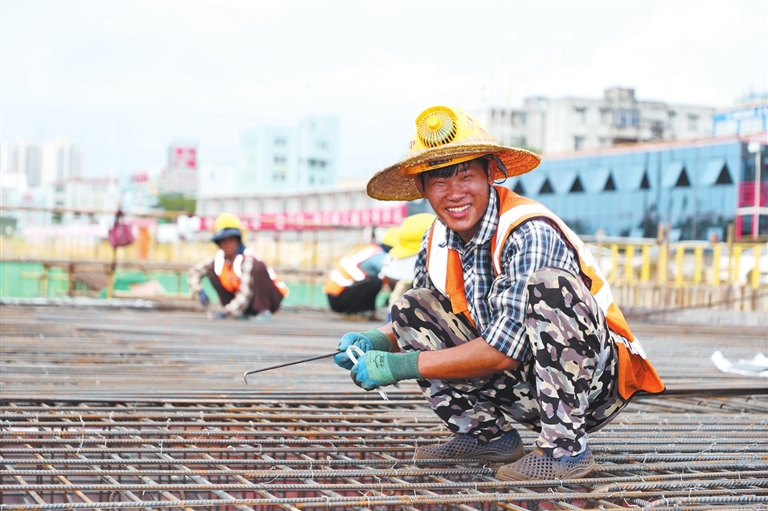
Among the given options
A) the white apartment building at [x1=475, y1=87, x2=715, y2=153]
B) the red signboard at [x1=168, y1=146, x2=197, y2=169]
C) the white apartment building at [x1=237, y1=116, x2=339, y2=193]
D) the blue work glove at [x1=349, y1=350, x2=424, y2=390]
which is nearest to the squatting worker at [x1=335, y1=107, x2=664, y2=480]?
the blue work glove at [x1=349, y1=350, x2=424, y2=390]

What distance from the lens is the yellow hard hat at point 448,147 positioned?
1931 millimetres

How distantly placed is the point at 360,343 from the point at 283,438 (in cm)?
38

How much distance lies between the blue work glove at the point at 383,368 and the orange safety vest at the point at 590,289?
239 mm

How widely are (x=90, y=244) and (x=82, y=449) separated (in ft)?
45.9

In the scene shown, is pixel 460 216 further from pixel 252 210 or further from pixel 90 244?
pixel 252 210

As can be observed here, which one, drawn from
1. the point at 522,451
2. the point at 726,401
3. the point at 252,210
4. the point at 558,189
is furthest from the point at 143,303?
the point at 252,210

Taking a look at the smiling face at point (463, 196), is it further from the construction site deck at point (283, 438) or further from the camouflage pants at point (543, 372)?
the construction site deck at point (283, 438)

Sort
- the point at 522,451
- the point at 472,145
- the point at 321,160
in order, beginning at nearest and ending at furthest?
the point at 472,145, the point at 522,451, the point at 321,160

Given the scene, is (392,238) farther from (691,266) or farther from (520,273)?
(691,266)

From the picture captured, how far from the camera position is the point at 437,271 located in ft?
7.03

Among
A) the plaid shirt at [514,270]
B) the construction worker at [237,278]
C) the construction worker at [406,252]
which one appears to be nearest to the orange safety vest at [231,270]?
A: the construction worker at [237,278]

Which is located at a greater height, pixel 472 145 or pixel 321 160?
pixel 321 160

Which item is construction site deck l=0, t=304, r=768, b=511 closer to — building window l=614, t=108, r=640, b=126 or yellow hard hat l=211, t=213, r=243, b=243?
yellow hard hat l=211, t=213, r=243, b=243

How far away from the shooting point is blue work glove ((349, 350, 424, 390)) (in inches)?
74.4
